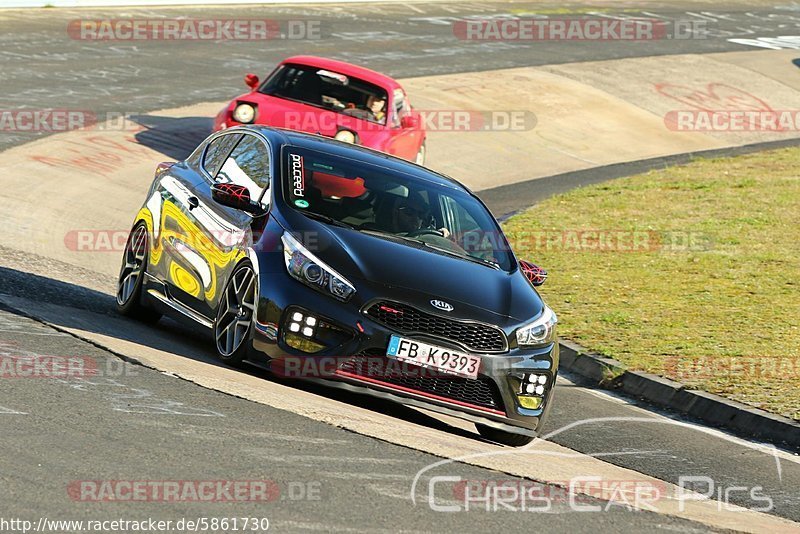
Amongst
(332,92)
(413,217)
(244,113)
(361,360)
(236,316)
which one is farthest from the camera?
(332,92)

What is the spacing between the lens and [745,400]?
33.9 feet

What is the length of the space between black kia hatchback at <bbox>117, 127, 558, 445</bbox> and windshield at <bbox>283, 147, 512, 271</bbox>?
12 millimetres

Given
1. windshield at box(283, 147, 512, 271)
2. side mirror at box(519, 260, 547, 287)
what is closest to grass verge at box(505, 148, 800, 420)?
side mirror at box(519, 260, 547, 287)

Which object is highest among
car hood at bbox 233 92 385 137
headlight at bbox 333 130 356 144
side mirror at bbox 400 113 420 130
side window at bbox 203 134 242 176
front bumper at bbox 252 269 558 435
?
side window at bbox 203 134 242 176

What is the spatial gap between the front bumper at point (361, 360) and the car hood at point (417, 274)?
20 centimetres

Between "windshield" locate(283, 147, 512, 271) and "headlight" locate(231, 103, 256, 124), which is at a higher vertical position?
"windshield" locate(283, 147, 512, 271)

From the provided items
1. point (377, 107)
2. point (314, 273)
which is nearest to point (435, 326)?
point (314, 273)

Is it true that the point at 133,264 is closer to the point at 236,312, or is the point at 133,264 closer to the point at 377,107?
the point at 236,312

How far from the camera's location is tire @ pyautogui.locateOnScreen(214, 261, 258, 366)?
8.63 metres

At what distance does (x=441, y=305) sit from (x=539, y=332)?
31.4 inches

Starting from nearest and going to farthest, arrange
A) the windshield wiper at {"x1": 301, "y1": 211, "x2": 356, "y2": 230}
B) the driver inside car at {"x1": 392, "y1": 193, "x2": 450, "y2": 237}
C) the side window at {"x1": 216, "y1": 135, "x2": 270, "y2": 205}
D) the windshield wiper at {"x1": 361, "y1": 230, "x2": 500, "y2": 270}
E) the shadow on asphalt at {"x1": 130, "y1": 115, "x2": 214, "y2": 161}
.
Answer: the windshield wiper at {"x1": 301, "y1": 211, "x2": 356, "y2": 230}, the windshield wiper at {"x1": 361, "y1": 230, "x2": 500, "y2": 270}, the driver inside car at {"x1": 392, "y1": 193, "x2": 450, "y2": 237}, the side window at {"x1": 216, "y1": 135, "x2": 270, "y2": 205}, the shadow on asphalt at {"x1": 130, "y1": 115, "x2": 214, "y2": 161}

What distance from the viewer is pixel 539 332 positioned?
→ 8.87 meters

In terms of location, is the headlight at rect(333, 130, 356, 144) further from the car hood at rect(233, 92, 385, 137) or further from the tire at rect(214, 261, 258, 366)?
the tire at rect(214, 261, 258, 366)

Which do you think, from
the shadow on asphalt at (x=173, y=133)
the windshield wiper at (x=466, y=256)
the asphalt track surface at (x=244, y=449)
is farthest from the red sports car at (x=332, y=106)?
the windshield wiper at (x=466, y=256)
